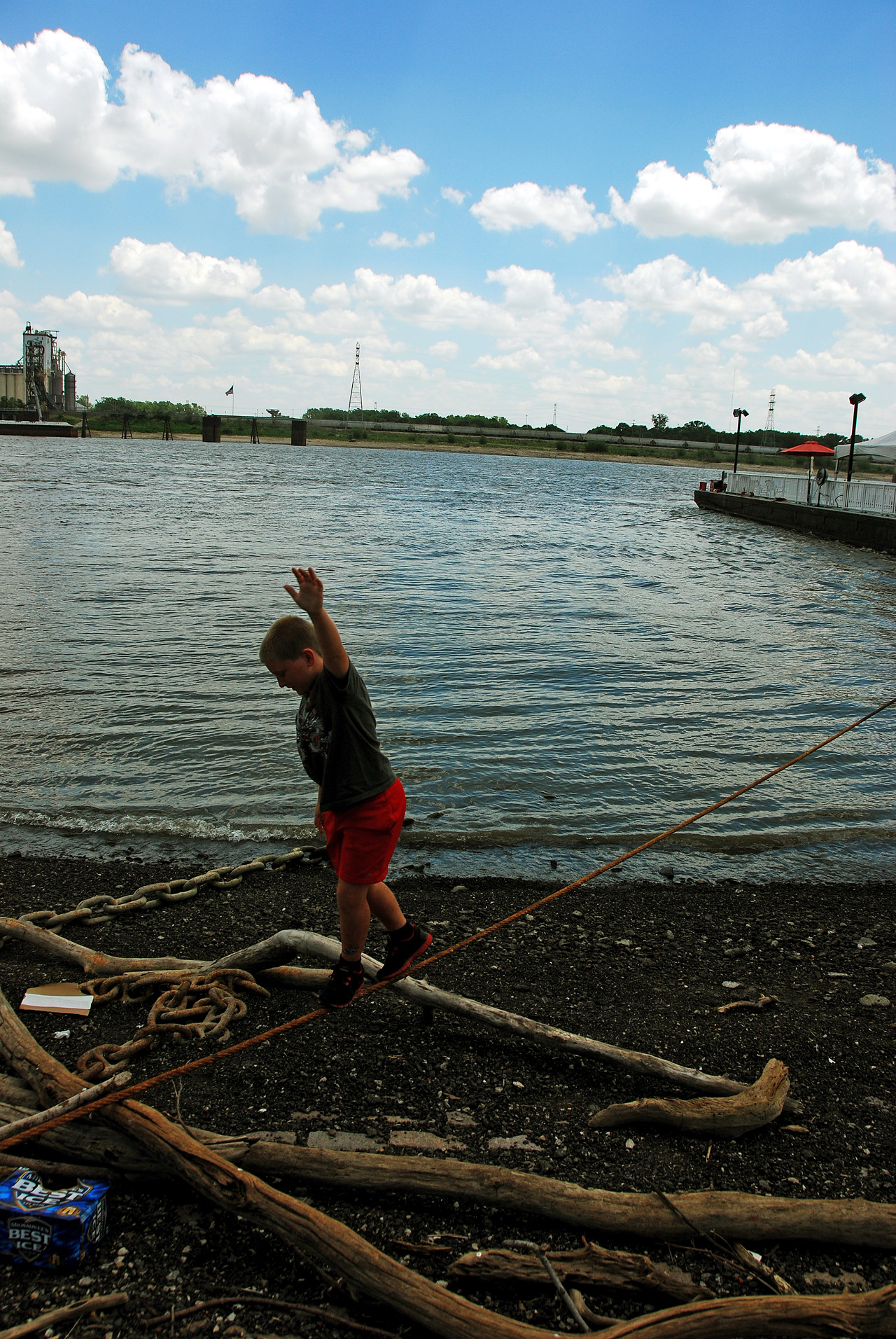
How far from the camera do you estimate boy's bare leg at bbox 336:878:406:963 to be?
12.0 ft

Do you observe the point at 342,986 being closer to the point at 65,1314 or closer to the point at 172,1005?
the point at 172,1005

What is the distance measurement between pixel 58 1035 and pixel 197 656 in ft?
31.3

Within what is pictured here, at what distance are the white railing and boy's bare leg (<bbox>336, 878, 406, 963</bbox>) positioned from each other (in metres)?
33.0

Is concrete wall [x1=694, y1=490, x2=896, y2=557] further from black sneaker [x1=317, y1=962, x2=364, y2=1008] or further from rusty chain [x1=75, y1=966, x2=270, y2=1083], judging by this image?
rusty chain [x1=75, y1=966, x2=270, y2=1083]

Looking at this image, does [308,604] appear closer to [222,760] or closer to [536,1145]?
[536,1145]

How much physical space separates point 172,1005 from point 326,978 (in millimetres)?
733

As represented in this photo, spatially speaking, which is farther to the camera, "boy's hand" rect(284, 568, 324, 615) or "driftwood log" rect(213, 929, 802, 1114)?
"driftwood log" rect(213, 929, 802, 1114)

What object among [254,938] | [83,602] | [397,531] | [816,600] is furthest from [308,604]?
[397,531]

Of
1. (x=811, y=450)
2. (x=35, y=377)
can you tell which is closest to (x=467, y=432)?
(x=35, y=377)

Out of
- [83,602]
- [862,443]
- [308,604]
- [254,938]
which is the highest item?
[862,443]

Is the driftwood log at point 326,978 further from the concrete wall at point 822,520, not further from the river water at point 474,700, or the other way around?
the concrete wall at point 822,520

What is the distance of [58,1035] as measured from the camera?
390 centimetres

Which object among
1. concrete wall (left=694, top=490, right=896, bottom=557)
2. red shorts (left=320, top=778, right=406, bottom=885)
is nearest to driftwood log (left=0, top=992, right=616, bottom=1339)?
red shorts (left=320, top=778, right=406, bottom=885)

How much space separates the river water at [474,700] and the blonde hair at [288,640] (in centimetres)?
360
